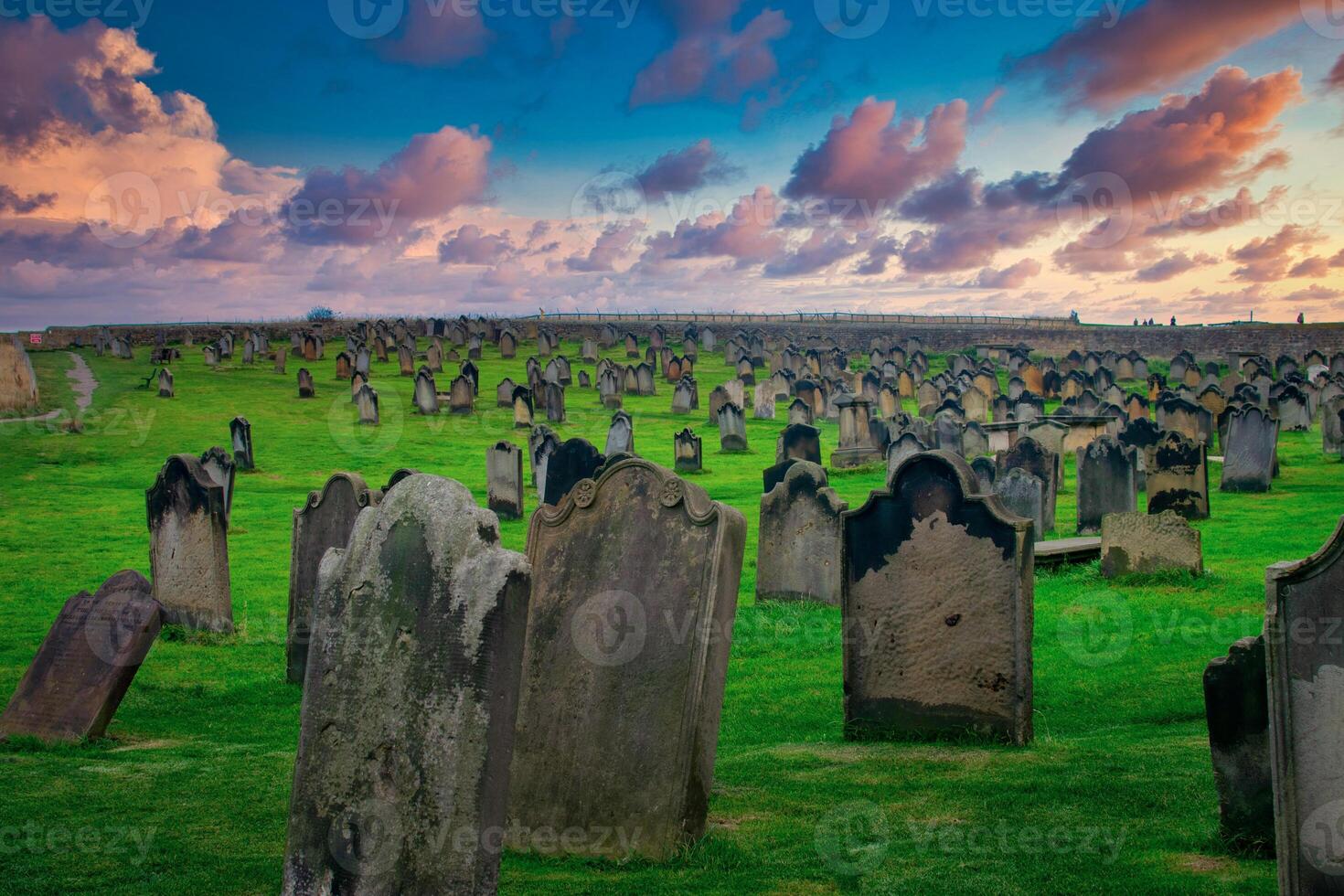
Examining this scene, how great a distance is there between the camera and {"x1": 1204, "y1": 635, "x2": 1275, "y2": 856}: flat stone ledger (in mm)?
5477

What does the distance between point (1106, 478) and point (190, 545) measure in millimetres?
12234

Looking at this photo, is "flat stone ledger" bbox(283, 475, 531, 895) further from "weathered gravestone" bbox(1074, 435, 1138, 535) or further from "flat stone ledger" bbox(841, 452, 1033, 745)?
"weathered gravestone" bbox(1074, 435, 1138, 535)

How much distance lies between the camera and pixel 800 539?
1288 cm

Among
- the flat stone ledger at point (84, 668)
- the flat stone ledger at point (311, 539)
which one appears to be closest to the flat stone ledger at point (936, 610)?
the flat stone ledger at point (311, 539)

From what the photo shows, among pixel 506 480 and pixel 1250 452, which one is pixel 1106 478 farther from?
pixel 506 480

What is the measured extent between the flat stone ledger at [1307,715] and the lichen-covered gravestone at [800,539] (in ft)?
25.4

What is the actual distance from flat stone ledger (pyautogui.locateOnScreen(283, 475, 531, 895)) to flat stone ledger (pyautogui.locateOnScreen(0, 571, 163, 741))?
453 cm

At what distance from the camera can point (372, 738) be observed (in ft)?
14.6

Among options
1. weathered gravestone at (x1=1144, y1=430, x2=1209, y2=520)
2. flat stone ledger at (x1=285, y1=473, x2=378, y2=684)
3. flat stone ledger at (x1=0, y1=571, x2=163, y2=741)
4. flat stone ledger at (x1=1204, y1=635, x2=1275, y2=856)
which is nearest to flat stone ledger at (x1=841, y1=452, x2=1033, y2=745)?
flat stone ledger at (x1=1204, y1=635, x2=1275, y2=856)

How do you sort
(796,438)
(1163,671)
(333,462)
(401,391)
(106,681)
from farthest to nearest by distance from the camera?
(401,391) < (333,462) < (796,438) < (1163,671) < (106,681)

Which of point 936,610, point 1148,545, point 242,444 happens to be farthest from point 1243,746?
point 242,444

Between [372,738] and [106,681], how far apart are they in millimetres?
4914

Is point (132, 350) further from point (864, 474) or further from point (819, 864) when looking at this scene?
point (819, 864)

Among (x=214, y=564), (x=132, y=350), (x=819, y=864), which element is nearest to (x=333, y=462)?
(x=214, y=564)
